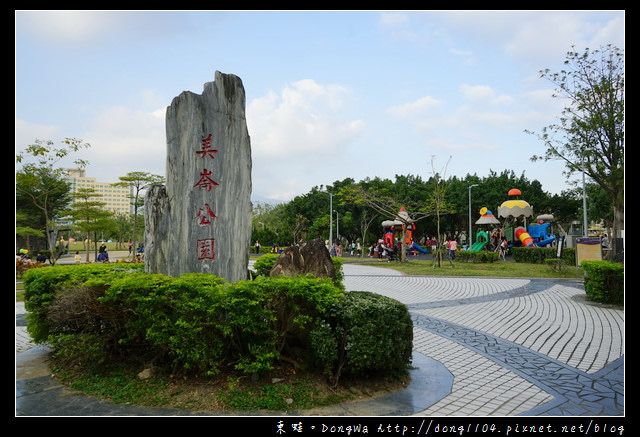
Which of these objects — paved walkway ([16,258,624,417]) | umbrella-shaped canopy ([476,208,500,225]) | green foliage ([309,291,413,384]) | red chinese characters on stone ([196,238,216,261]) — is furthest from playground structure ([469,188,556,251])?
red chinese characters on stone ([196,238,216,261])

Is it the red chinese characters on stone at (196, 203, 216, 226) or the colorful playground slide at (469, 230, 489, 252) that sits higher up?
the red chinese characters on stone at (196, 203, 216, 226)

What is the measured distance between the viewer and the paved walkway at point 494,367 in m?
3.90

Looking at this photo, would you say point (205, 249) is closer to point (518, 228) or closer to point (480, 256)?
point (480, 256)

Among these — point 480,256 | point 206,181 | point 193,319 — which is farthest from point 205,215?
point 480,256

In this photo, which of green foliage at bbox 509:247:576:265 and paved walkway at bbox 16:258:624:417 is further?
green foliage at bbox 509:247:576:265

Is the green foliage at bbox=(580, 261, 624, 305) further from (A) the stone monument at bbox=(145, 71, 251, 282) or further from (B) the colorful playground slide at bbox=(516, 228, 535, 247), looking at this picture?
(B) the colorful playground slide at bbox=(516, 228, 535, 247)

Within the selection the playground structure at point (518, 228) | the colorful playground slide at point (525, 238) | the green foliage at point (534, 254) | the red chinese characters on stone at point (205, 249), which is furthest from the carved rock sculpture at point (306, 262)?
the colorful playground slide at point (525, 238)

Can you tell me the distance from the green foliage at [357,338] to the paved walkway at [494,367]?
36 centimetres

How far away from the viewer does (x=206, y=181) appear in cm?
555

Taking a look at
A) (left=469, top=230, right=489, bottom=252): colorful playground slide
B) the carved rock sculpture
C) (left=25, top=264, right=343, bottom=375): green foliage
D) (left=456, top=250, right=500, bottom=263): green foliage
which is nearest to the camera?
(left=25, top=264, right=343, bottom=375): green foliage

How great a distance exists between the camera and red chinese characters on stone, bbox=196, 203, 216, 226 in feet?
18.2

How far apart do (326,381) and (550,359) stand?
323 centimetres

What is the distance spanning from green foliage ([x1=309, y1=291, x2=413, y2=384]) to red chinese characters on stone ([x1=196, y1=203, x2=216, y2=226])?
7.07ft

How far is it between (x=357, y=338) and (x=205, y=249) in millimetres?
2463
